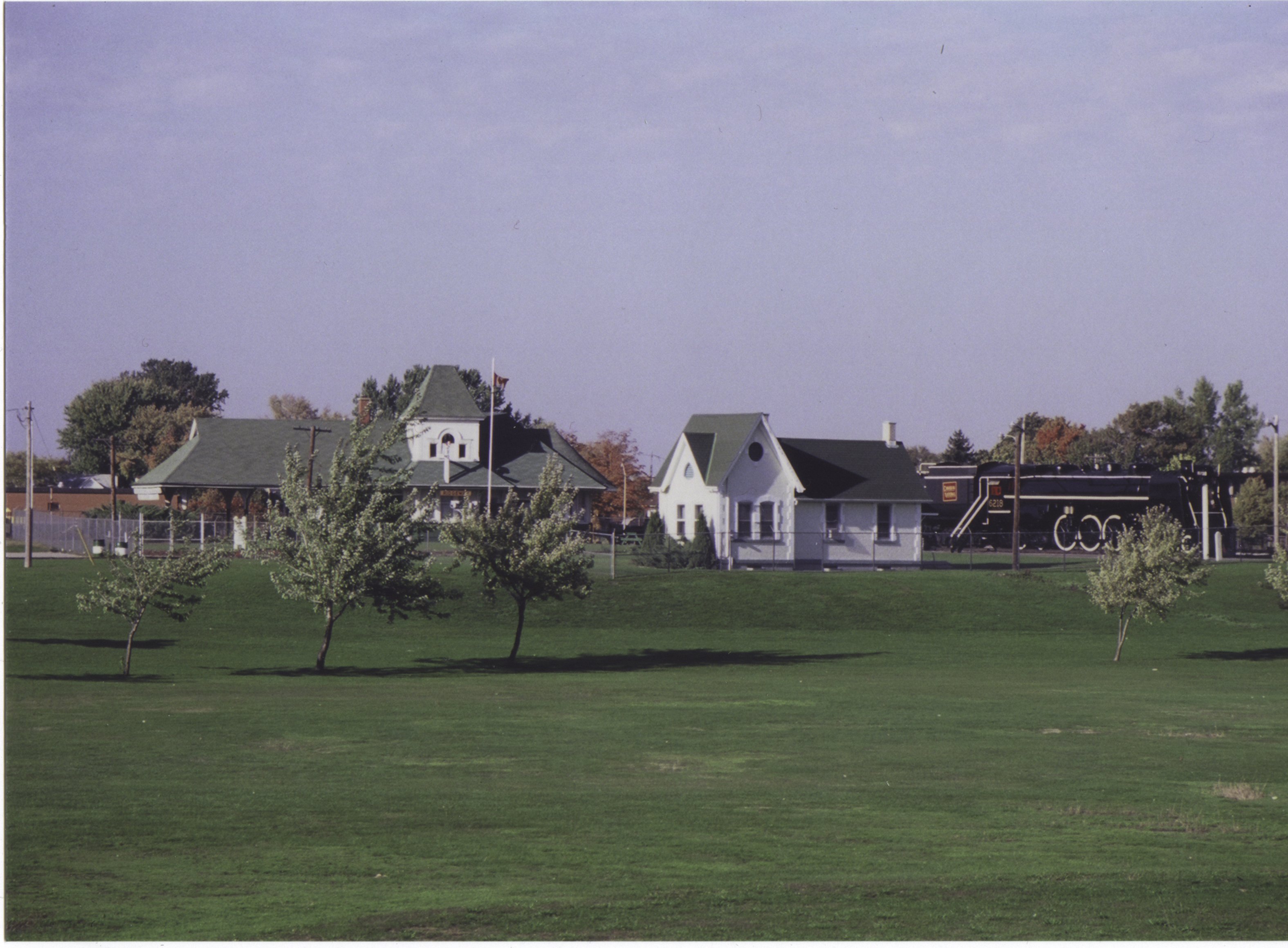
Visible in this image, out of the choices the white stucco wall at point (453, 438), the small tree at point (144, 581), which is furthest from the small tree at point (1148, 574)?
the white stucco wall at point (453, 438)

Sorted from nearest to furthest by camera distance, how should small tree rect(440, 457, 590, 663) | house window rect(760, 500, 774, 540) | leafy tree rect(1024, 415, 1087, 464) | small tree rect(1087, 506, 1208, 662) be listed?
1. small tree rect(440, 457, 590, 663)
2. small tree rect(1087, 506, 1208, 662)
3. house window rect(760, 500, 774, 540)
4. leafy tree rect(1024, 415, 1087, 464)

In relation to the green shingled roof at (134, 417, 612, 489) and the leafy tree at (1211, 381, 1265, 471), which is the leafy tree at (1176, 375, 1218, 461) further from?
the green shingled roof at (134, 417, 612, 489)

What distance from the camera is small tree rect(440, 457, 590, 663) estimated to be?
4103 centimetres

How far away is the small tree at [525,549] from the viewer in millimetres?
41031

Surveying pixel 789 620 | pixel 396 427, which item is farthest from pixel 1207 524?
pixel 396 427

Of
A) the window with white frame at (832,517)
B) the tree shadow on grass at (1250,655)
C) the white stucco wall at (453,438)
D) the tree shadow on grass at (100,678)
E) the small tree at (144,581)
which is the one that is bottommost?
the tree shadow on grass at (1250,655)

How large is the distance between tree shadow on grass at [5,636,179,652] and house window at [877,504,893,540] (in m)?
40.7

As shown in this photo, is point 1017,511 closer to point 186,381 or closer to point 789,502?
point 789,502

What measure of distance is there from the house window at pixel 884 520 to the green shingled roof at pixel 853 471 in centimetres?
69

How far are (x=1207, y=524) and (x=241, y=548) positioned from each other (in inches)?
2258

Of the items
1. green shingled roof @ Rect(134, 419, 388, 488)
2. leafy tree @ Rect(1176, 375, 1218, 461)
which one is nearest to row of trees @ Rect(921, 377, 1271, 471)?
leafy tree @ Rect(1176, 375, 1218, 461)

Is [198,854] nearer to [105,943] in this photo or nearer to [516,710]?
[105,943]

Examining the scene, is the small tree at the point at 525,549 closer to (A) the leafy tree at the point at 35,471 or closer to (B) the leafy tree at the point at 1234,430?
(A) the leafy tree at the point at 35,471

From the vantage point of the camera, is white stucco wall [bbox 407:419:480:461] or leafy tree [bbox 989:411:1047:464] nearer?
white stucco wall [bbox 407:419:480:461]
